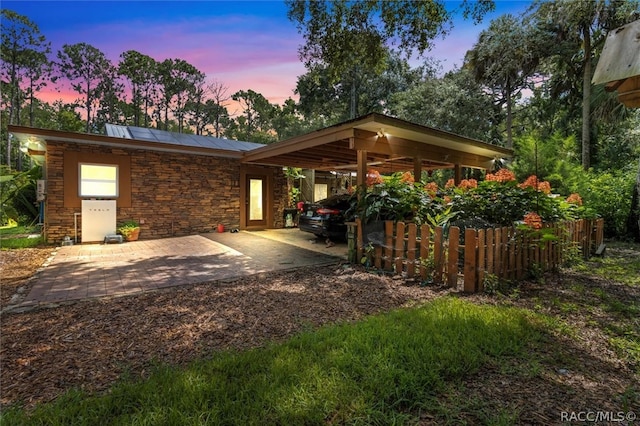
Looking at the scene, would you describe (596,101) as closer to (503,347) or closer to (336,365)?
(503,347)

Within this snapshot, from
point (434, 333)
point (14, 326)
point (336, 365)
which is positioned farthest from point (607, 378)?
point (14, 326)

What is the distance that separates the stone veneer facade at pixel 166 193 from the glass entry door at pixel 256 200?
0.44 meters

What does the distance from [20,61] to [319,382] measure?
30.5 meters

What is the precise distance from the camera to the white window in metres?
7.91

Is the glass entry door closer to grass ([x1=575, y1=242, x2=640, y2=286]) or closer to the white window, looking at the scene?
the white window

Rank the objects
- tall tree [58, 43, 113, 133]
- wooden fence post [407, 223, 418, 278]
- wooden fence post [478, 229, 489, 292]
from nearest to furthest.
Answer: wooden fence post [478, 229, 489, 292], wooden fence post [407, 223, 418, 278], tall tree [58, 43, 113, 133]

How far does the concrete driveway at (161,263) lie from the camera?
13.6ft

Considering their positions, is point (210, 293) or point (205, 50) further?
point (205, 50)

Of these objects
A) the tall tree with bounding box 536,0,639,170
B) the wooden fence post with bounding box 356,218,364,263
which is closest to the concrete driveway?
the wooden fence post with bounding box 356,218,364,263

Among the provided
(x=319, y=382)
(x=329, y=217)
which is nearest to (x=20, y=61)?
(x=329, y=217)

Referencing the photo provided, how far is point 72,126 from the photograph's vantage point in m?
25.7

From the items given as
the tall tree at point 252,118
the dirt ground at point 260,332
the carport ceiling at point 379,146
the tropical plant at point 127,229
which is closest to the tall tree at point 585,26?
the carport ceiling at point 379,146

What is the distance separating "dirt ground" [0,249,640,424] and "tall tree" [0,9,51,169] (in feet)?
78.6

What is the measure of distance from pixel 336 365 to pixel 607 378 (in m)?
1.88
